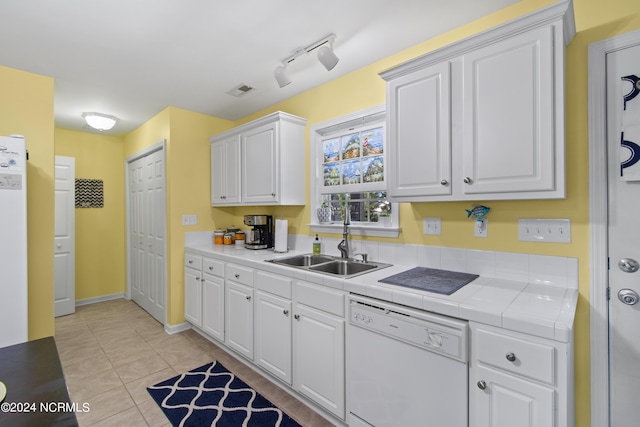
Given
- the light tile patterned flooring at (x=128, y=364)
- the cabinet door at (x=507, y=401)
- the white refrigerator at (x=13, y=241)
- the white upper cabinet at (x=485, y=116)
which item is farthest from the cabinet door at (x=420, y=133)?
the white refrigerator at (x=13, y=241)

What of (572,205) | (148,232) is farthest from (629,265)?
(148,232)

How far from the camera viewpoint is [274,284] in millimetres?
2223

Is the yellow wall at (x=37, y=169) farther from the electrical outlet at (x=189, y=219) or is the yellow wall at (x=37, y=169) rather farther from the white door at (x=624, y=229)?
the white door at (x=624, y=229)

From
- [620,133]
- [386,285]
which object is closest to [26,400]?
[386,285]

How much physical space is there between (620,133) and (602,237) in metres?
0.49

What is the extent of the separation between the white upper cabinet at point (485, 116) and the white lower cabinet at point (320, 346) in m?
0.80

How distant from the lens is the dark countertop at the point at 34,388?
2.34ft

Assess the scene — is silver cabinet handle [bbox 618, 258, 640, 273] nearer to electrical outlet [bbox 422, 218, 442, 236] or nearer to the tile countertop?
the tile countertop

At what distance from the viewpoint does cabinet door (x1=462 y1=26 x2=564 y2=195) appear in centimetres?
139

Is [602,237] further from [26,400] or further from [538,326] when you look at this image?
[26,400]

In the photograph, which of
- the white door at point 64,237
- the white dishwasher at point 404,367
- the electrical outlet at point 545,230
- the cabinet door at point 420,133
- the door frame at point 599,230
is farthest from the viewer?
the white door at point 64,237

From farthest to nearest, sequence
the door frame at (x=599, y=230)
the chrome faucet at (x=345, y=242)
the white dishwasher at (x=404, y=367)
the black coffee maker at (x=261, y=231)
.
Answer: the black coffee maker at (x=261, y=231)
the chrome faucet at (x=345, y=242)
the door frame at (x=599, y=230)
the white dishwasher at (x=404, y=367)

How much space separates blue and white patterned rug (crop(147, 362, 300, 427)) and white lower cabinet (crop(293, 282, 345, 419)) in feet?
0.84

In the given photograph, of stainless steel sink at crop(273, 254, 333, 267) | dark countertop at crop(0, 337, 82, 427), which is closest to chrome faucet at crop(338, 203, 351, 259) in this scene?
stainless steel sink at crop(273, 254, 333, 267)
